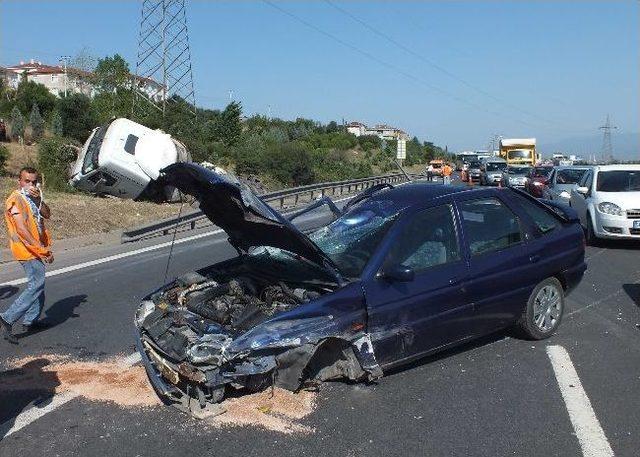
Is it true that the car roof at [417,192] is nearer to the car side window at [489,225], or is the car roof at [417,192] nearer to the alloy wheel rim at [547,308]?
the car side window at [489,225]

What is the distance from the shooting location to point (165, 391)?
466 centimetres

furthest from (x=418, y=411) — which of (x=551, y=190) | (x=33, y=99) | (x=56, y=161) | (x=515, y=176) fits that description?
(x=33, y=99)

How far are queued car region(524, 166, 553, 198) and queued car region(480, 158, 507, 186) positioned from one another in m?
9.29

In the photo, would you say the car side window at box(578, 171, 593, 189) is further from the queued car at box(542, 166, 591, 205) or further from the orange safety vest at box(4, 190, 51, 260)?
the orange safety vest at box(4, 190, 51, 260)

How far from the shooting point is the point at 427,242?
5.48m

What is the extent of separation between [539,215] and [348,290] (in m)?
2.65

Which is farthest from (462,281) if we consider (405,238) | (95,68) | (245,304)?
(95,68)

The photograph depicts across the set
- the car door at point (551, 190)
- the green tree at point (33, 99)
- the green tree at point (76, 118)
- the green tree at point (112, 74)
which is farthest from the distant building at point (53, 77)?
the car door at point (551, 190)

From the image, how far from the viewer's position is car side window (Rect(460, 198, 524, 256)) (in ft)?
18.9

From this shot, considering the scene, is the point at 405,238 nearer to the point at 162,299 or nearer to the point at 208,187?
the point at 208,187

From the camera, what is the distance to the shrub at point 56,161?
70.1 ft

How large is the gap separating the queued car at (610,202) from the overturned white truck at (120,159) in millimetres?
11940

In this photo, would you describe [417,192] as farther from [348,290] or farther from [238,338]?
[238,338]

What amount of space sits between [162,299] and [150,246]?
8.55 metres
